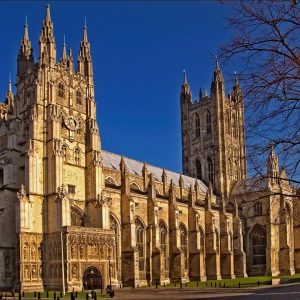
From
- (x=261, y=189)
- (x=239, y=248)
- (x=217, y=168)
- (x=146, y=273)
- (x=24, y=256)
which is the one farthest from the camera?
(x=217, y=168)

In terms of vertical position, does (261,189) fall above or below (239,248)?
above

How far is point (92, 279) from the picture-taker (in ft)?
195

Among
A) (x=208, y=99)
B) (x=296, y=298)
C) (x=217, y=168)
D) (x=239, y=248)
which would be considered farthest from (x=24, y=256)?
(x=208, y=99)

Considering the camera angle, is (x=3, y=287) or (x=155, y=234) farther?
(x=155, y=234)

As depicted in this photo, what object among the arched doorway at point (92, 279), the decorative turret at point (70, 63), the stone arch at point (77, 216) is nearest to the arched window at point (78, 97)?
the decorative turret at point (70, 63)

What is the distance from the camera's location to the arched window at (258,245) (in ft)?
307

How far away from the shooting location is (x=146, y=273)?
71.0 m

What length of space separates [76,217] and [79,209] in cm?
109

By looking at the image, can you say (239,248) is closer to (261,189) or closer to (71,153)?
(71,153)

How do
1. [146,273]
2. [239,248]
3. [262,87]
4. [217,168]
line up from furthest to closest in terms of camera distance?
1. [217,168]
2. [239,248]
3. [146,273]
4. [262,87]

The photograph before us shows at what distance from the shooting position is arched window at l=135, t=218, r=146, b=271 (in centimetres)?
7088

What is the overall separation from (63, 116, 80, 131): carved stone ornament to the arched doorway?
61.9 ft

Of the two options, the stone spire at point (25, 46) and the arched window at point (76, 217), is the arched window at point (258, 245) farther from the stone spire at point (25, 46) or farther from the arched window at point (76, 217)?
the stone spire at point (25, 46)

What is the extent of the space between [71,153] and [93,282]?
55.1 feet
